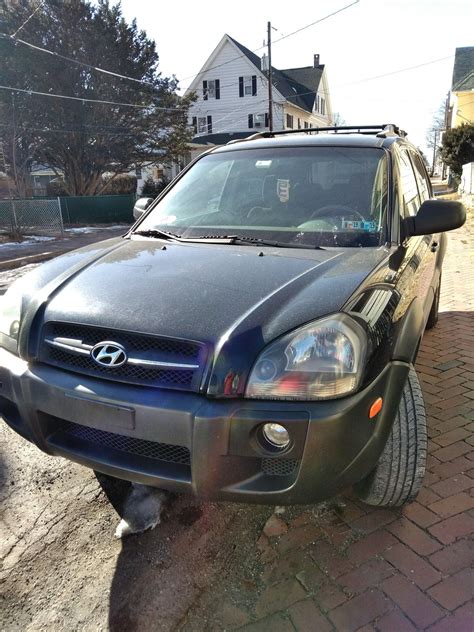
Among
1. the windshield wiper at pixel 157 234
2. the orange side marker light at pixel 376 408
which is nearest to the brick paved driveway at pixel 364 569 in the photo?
the orange side marker light at pixel 376 408

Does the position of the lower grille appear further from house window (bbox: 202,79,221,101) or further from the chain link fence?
house window (bbox: 202,79,221,101)

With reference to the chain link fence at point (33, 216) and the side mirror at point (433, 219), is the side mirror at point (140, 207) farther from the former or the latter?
the chain link fence at point (33, 216)

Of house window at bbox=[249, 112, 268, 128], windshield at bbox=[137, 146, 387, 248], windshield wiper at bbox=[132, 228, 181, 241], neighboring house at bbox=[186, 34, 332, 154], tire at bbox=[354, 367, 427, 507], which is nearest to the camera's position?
tire at bbox=[354, 367, 427, 507]

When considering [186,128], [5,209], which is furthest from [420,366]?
[186,128]

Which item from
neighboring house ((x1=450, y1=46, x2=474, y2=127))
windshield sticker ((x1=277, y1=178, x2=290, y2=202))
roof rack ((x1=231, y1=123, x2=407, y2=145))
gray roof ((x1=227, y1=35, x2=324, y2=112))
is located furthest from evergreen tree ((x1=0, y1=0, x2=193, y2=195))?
windshield sticker ((x1=277, y1=178, x2=290, y2=202))

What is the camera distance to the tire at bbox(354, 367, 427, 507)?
213cm

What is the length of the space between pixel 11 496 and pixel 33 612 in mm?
811

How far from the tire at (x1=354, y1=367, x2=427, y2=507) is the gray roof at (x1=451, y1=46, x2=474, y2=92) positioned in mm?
33540

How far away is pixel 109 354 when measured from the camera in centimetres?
184

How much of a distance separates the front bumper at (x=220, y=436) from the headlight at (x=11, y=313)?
35 centimetres

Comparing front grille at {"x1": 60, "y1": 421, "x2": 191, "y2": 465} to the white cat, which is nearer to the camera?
front grille at {"x1": 60, "y1": 421, "x2": 191, "y2": 465}

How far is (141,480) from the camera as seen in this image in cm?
187

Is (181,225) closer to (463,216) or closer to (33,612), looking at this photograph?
(463,216)

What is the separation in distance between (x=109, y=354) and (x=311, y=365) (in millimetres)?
768
